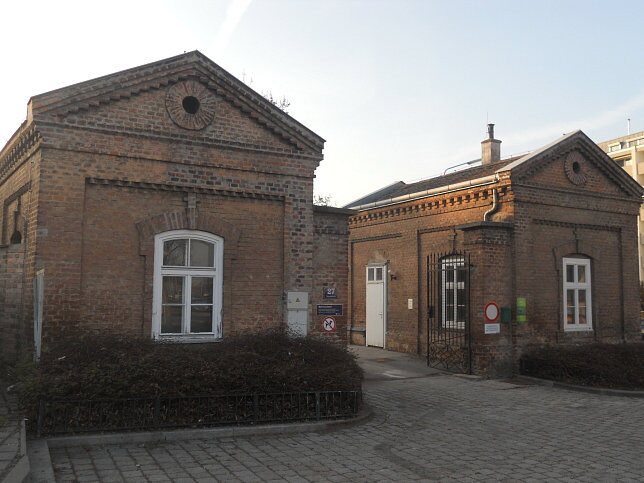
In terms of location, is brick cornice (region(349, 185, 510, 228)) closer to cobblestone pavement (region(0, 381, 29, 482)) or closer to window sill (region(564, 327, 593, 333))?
window sill (region(564, 327, 593, 333))

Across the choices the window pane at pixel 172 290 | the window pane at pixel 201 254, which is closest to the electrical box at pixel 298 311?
the window pane at pixel 201 254

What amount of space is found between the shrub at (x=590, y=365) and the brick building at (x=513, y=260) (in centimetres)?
59

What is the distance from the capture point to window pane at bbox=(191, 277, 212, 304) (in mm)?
11055

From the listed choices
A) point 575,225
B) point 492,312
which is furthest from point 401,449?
point 575,225

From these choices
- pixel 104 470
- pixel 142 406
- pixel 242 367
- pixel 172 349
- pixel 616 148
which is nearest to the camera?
pixel 104 470

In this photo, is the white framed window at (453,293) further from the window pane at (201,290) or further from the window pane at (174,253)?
the window pane at (174,253)

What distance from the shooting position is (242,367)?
8852 millimetres

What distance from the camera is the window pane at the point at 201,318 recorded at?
11.0m

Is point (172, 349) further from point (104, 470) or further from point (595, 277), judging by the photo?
point (595, 277)

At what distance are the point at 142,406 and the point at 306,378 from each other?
2.50 meters

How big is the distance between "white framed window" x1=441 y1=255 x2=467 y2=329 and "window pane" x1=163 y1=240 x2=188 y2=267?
23.4 feet

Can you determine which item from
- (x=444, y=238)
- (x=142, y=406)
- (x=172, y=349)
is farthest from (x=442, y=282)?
(x=142, y=406)

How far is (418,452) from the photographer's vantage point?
7.66 m

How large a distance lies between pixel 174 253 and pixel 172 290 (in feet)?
2.30
